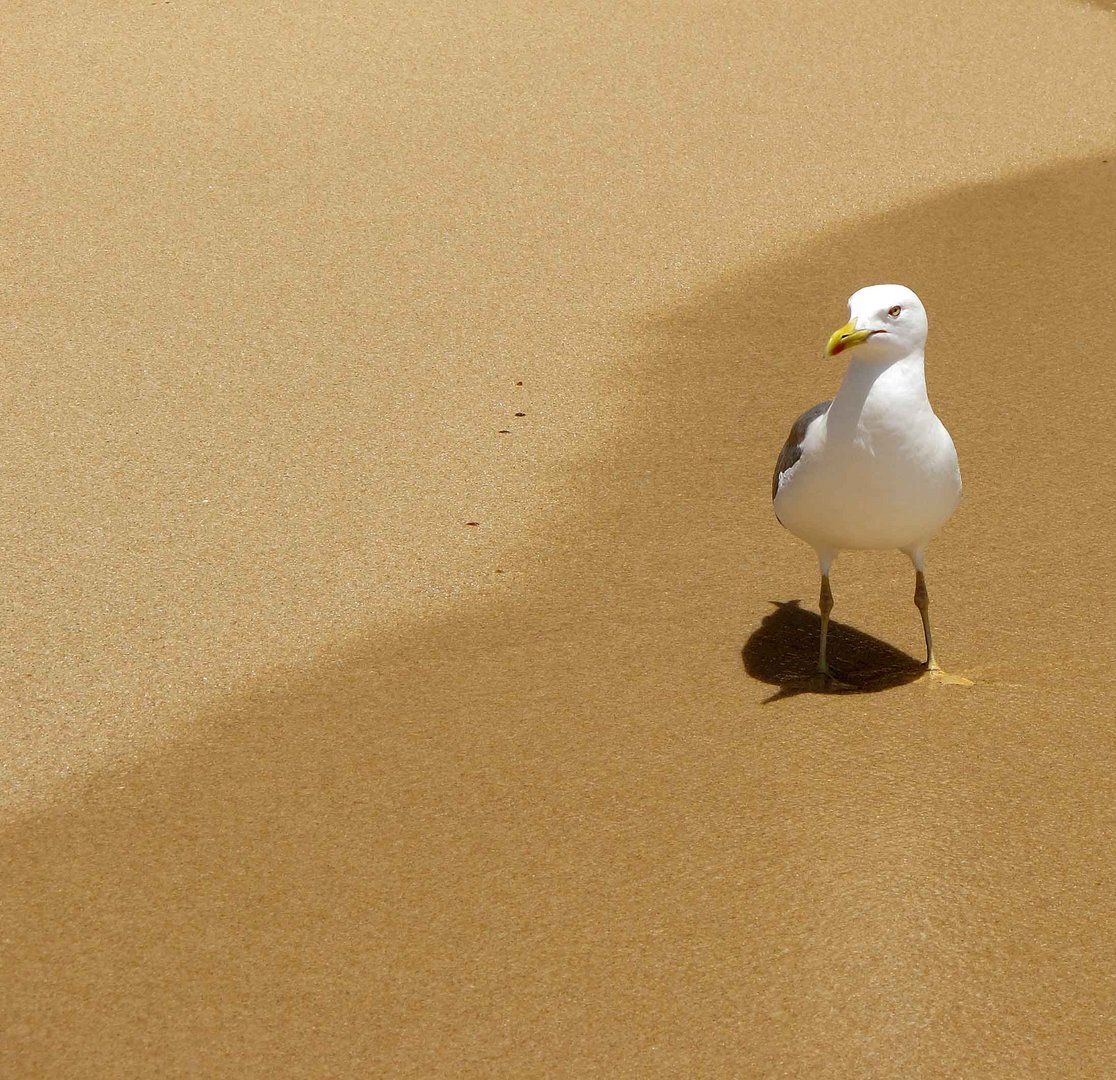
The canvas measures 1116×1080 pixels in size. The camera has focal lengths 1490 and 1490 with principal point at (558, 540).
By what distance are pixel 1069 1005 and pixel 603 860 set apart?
137 centimetres

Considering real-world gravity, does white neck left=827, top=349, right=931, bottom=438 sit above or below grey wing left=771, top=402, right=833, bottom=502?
above

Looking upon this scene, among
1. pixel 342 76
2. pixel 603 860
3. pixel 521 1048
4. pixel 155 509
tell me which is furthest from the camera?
pixel 342 76

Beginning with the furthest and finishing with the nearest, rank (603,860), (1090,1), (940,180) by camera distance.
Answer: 1. (1090,1)
2. (940,180)
3. (603,860)

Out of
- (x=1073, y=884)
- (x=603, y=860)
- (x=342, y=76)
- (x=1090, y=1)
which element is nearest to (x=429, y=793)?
(x=603, y=860)

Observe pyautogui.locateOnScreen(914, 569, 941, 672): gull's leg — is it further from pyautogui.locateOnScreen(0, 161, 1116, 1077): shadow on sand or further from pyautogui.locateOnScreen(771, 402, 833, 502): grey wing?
pyautogui.locateOnScreen(771, 402, 833, 502): grey wing

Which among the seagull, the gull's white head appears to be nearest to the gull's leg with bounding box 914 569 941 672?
the seagull

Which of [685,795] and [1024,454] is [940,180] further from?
[685,795]

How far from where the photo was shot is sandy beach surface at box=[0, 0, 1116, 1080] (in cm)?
408

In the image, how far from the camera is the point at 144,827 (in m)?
4.85

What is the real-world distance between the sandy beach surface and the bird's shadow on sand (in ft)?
0.11

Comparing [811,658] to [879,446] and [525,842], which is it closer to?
[879,446]

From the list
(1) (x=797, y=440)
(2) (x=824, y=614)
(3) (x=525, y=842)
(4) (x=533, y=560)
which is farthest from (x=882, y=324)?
(4) (x=533, y=560)

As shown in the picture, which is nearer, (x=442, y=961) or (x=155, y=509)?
(x=442, y=961)

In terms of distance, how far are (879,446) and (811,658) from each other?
1127mm
